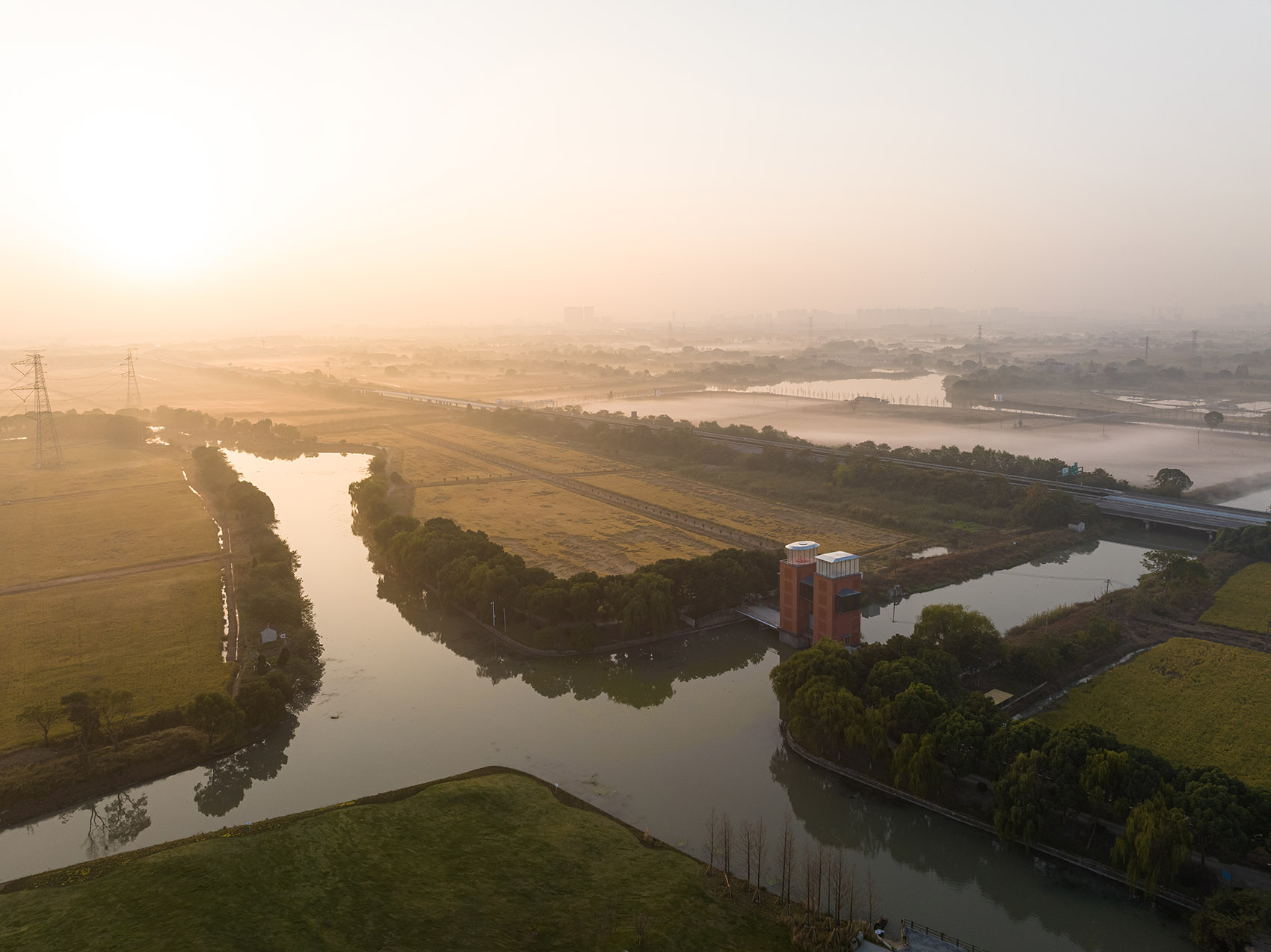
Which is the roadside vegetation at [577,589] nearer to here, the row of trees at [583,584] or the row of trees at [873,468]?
the row of trees at [583,584]

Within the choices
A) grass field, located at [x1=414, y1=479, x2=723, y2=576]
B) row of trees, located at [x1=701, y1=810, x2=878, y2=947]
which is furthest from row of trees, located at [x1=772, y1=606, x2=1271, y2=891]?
grass field, located at [x1=414, y1=479, x2=723, y2=576]

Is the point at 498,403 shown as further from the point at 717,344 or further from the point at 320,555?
the point at 717,344

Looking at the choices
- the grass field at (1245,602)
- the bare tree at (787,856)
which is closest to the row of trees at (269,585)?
the bare tree at (787,856)

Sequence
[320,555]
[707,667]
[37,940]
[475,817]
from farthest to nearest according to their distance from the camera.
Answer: [320,555] < [707,667] < [475,817] < [37,940]

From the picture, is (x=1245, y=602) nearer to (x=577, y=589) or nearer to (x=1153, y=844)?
(x=1153, y=844)

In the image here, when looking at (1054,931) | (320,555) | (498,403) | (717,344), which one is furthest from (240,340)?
(1054,931)

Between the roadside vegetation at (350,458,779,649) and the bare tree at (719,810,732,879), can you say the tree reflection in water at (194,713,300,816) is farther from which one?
the bare tree at (719,810,732,879)

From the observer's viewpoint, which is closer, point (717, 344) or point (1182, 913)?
point (1182, 913)

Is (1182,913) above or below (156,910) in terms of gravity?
below
